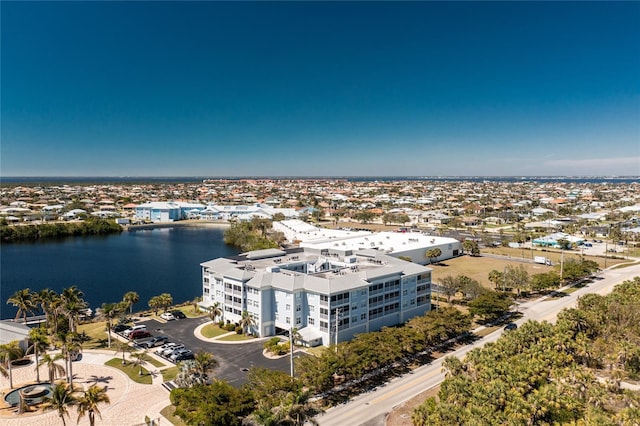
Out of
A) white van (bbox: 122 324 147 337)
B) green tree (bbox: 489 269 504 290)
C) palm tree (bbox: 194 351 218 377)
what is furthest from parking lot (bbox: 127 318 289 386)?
green tree (bbox: 489 269 504 290)

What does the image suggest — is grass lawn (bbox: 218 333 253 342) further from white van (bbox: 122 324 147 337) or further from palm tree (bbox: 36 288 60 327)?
palm tree (bbox: 36 288 60 327)

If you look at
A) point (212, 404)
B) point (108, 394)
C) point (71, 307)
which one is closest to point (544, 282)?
point (212, 404)

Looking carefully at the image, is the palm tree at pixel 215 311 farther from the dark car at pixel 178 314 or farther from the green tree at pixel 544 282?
the green tree at pixel 544 282

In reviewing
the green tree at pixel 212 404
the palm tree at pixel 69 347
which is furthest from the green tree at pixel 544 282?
the palm tree at pixel 69 347

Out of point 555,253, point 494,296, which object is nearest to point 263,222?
point 555,253

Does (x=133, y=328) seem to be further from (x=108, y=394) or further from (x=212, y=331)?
(x=108, y=394)

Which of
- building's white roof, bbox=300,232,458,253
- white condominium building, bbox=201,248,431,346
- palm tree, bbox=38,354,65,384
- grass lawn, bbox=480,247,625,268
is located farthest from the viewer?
grass lawn, bbox=480,247,625,268
